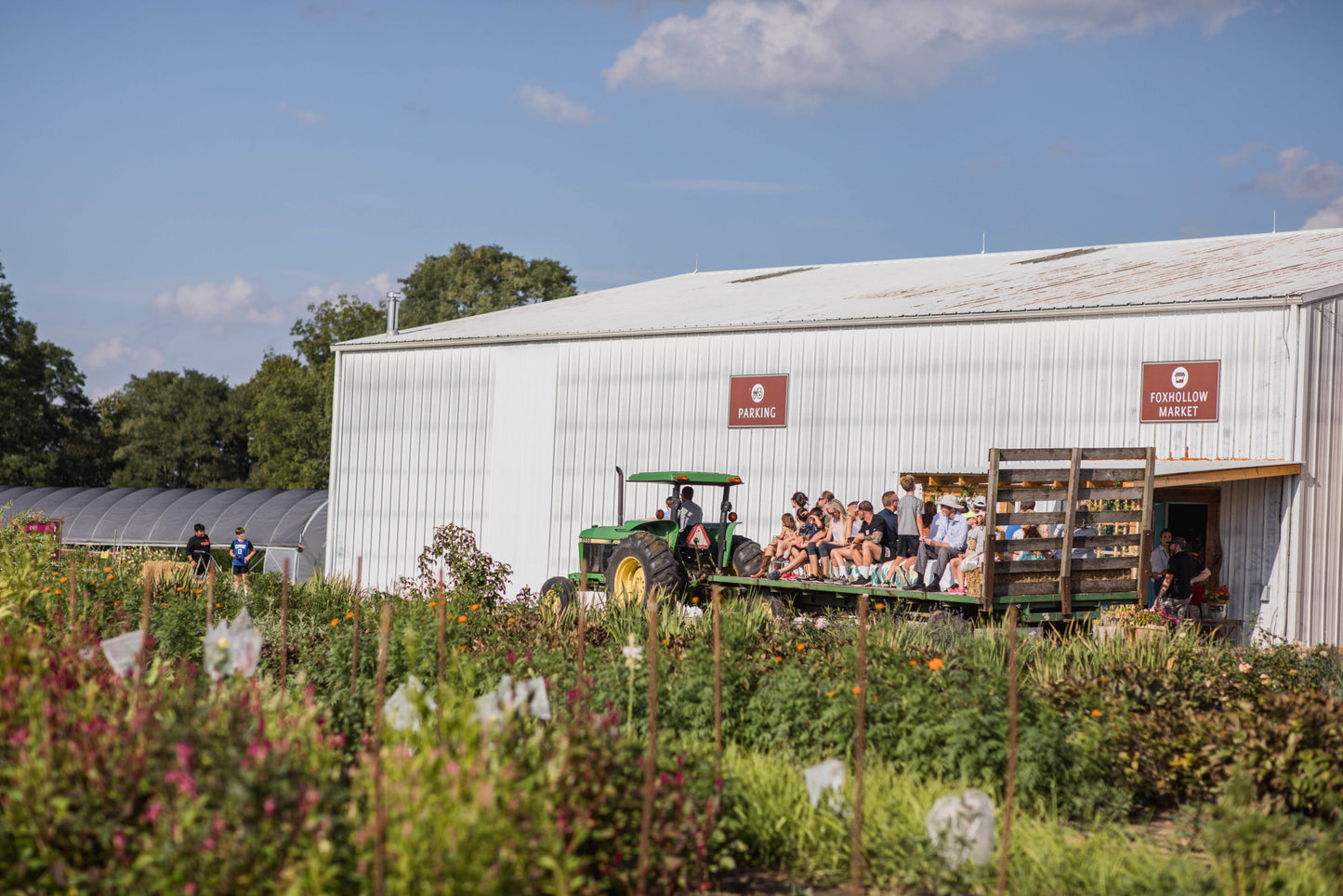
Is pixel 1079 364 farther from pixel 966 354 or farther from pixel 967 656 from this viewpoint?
pixel 967 656

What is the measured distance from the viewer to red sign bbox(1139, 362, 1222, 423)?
15.5 m

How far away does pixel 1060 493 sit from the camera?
12.0m

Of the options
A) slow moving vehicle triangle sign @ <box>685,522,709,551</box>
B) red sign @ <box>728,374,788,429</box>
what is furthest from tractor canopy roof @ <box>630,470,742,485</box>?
red sign @ <box>728,374,788,429</box>

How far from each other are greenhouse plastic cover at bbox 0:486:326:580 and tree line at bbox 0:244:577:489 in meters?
17.1

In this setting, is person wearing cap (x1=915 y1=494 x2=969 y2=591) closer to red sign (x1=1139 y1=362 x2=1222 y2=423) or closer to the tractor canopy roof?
the tractor canopy roof

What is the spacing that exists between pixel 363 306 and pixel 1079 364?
4670 cm

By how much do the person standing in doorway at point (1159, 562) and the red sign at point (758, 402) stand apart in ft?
20.3

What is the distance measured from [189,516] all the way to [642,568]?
22.4 m

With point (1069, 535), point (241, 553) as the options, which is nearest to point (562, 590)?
point (1069, 535)

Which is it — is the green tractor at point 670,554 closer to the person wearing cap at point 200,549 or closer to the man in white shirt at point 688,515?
the man in white shirt at point 688,515

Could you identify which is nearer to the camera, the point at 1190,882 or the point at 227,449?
the point at 1190,882

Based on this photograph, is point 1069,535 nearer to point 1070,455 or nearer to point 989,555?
point 1070,455

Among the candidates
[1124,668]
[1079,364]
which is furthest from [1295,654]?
[1079,364]

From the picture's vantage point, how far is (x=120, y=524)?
33250mm
